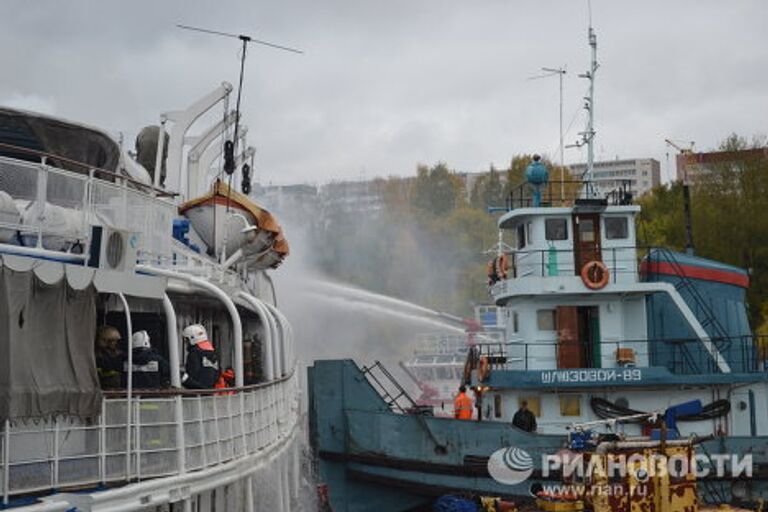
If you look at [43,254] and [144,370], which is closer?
[43,254]

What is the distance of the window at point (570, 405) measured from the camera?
898 inches

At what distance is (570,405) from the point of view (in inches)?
901

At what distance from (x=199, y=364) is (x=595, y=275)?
12245 mm

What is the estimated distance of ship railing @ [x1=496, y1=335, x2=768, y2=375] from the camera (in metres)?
23.3

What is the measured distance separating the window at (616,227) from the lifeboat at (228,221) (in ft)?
25.0

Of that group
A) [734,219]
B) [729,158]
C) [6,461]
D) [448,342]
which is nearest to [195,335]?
[6,461]

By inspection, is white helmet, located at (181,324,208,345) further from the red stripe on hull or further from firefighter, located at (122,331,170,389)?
the red stripe on hull

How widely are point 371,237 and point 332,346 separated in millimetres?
13370

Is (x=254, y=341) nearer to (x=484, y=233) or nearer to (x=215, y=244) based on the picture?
(x=215, y=244)

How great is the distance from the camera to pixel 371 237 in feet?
229

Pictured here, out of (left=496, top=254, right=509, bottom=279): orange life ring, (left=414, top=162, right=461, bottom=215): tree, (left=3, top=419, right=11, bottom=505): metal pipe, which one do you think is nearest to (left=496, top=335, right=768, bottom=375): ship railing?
(left=496, top=254, right=509, bottom=279): orange life ring

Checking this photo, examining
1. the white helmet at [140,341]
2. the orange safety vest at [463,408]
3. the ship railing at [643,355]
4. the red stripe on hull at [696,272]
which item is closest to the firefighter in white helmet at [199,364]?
the white helmet at [140,341]

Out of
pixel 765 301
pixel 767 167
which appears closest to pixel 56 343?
pixel 765 301

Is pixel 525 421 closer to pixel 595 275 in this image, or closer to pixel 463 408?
pixel 463 408
